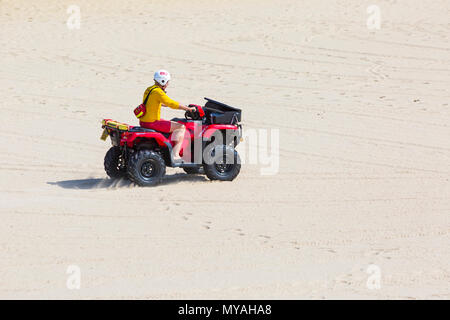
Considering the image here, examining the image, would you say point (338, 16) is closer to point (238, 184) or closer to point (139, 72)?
point (139, 72)

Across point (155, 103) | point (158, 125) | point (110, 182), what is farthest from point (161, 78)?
point (110, 182)

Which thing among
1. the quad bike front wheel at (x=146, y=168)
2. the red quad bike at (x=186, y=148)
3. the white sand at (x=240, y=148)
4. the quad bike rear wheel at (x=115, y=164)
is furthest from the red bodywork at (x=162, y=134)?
the white sand at (x=240, y=148)

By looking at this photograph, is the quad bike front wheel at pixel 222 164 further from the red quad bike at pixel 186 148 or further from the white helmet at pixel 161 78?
the white helmet at pixel 161 78

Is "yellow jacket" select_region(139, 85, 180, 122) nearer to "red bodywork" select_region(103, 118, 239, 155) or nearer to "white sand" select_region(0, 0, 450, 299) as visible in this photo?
"red bodywork" select_region(103, 118, 239, 155)

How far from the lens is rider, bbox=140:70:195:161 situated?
1077cm

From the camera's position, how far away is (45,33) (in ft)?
69.9

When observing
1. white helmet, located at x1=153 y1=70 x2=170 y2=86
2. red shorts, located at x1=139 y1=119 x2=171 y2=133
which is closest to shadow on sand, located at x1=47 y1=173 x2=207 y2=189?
red shorts, located at x1=139 y1=119 x2=171 y2=133

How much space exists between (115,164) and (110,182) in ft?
0.77

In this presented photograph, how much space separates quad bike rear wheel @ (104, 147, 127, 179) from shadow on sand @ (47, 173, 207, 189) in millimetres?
79

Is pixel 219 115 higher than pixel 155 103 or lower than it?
lower

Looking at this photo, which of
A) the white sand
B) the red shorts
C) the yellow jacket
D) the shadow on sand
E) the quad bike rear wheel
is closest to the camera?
the white sand

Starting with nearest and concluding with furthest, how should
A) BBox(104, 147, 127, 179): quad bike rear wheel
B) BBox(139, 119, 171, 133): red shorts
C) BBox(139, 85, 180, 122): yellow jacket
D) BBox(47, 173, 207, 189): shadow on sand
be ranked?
BBox(139, 85, 180, 122): yellow jacket, BBox(139, 119, 171, 133): red shorts, BBox(47, 173, 207, 189): shadow on sand, BBox(104, 147, 127, 179): quad bike rear wheel

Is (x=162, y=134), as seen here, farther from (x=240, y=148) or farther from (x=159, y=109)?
(x=240, y=148)

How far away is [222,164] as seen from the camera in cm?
1130
